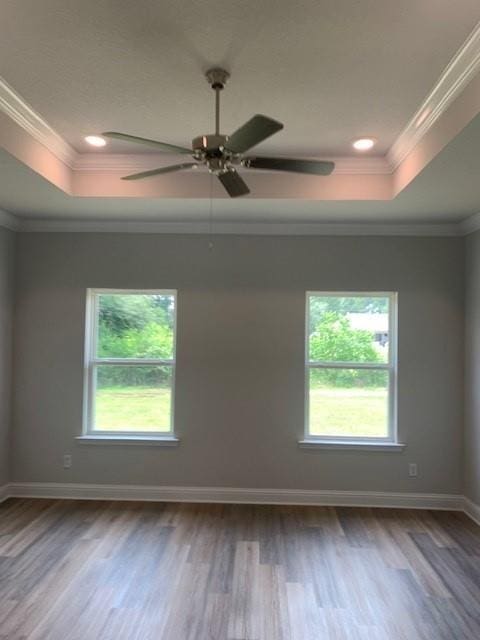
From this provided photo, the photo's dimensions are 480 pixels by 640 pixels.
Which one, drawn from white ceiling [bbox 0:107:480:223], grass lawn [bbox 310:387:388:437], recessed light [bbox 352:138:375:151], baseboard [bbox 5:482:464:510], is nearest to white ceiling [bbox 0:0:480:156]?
recessed light [bbox 352:138:375:151]

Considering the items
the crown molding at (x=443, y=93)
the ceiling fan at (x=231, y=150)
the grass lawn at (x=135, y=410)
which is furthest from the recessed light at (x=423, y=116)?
the grass lawn at (x=135, y=410)

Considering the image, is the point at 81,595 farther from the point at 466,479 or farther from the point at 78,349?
the point at 466,479

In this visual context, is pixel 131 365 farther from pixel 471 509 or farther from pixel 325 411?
pixel 471 509

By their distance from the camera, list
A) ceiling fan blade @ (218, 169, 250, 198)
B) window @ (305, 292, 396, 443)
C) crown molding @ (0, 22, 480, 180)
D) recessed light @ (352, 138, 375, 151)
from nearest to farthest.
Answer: crown molding @ (0, 22, 480, 180), ceiling fan blade @ (218, 169, 250, 198), recessed light @ (352, 138, 375, 151), window @ (305, 292, 396, 443)

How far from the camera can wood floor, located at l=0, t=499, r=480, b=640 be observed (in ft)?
7.76

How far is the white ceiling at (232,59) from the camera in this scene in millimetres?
1803

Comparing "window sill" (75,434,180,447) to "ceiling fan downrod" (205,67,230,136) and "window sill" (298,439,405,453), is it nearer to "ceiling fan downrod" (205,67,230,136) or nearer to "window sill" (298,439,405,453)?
"window sill" (298,439,405,453)

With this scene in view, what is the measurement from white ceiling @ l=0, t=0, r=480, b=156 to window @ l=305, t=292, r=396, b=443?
5.91 ft

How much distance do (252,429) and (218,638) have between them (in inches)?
79.1

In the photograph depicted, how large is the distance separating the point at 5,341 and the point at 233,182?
9.79ft

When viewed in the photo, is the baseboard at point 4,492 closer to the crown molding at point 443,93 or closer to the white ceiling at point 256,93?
the white ceiling at point 256,93

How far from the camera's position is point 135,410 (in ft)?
14.1

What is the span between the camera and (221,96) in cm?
244

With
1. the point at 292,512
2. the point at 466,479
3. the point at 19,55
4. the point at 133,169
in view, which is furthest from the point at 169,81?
the point at 466,479
